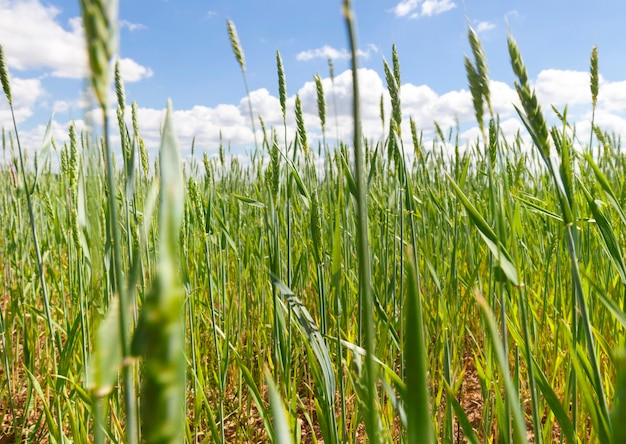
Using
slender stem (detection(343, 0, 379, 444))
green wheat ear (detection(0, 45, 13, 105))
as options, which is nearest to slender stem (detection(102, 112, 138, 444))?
slender stem (detection(343, 0, 379, 444))

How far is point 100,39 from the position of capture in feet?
0.74

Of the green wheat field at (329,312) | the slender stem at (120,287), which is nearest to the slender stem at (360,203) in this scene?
the green wheat field at (329,312)

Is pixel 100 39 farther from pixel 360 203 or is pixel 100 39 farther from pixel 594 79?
pixel 594 79

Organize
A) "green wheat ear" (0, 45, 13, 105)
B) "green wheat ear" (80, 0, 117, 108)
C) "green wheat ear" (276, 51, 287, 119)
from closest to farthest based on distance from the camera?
"green wheat ear" (80, 0, 117, 108)
"green wheat ear" (0, 45, 13, 105)
"green wheat ear" (276, 51, 287, 119)

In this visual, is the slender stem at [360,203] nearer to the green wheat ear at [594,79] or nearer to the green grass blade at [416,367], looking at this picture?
the green grass blade at [416,367]

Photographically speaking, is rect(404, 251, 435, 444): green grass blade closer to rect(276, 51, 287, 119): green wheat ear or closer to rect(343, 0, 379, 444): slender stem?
rect(343, 0, 379, 444): slender stem

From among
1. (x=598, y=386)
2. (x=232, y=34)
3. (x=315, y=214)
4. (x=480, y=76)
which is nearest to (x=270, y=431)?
(x=315, y=214)

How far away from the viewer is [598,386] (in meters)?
0.55

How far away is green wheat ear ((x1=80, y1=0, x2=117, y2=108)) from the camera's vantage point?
224 millimetres

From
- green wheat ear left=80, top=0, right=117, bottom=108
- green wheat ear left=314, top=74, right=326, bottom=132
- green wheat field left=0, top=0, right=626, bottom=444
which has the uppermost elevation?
green wheat ear left=314, top=74, right=326, bottom=132

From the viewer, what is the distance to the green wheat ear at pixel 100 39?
0.22 meters

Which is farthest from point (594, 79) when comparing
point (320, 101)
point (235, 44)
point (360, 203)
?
point (360, 203)

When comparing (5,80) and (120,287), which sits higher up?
(5,80)

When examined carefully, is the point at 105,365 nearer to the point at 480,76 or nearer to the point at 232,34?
the point at 480,76
